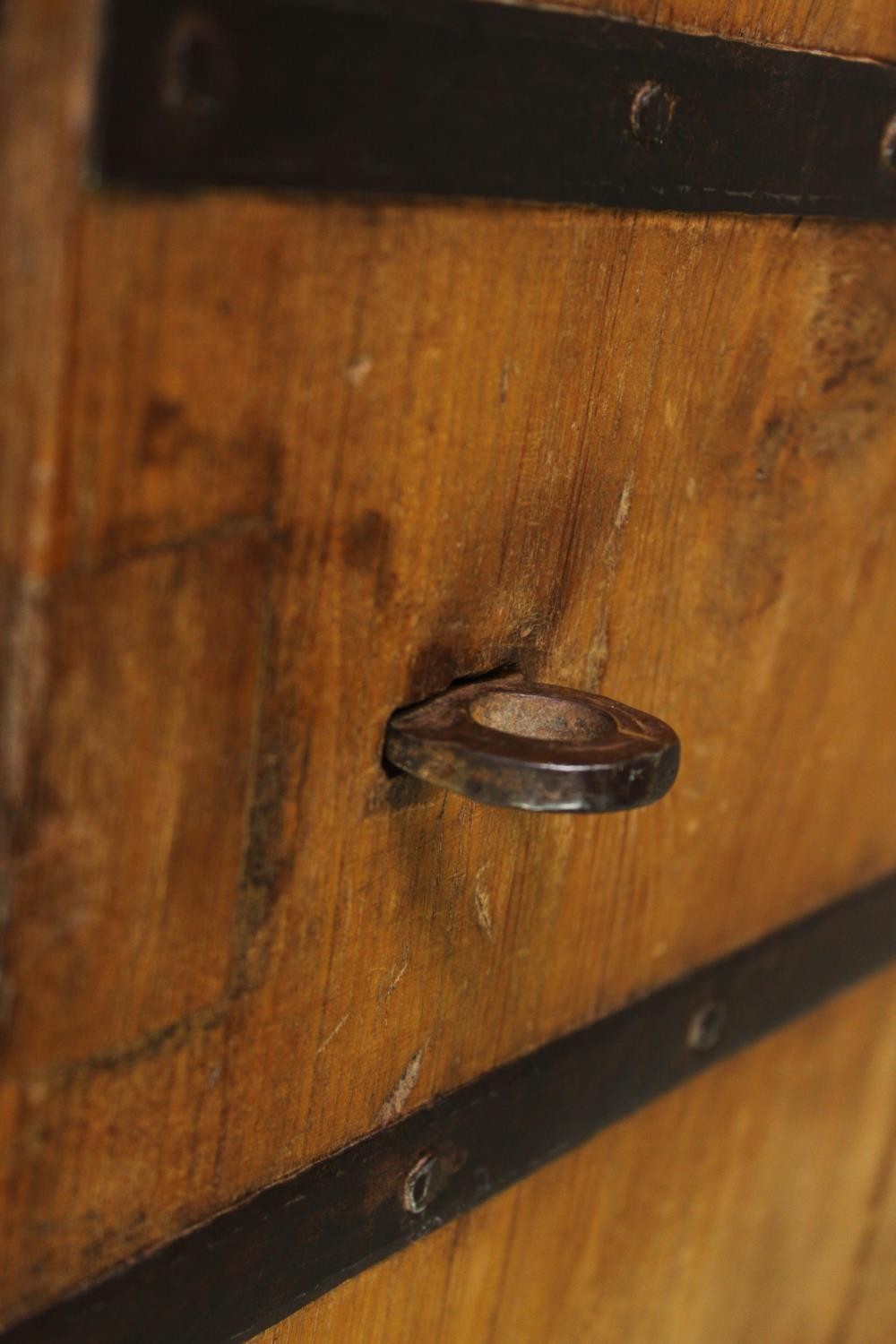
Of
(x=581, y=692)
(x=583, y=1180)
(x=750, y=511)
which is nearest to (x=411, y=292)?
(x=581, y=692)

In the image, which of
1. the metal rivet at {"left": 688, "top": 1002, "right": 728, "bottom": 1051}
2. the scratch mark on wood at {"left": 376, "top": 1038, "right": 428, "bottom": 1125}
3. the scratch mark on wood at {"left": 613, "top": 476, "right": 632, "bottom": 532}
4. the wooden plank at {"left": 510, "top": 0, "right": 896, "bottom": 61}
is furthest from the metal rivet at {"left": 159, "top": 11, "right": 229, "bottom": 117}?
the metal rivet at {"left": 688, "top": 1002, "right": 728, "bottom": 1051}

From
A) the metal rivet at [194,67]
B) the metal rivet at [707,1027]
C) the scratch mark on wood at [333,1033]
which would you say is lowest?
the metal rivet at [707,1027]

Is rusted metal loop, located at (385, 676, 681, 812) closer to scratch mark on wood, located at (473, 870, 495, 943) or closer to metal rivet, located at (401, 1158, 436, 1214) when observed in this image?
scratch mark on wood, located at (473, 870, 495, 943)

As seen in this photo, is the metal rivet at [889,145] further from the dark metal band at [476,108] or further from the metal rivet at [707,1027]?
the metal rivet at [707,1027]

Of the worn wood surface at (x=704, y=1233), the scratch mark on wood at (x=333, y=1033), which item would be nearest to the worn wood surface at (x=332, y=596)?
the scratch mark on wood at (x=333, y=1033)

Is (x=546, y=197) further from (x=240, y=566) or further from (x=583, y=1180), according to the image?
(x=583, y=1180)

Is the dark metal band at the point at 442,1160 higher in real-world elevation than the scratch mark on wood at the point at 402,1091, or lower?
lower

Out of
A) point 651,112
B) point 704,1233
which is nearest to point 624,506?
point 651,112
